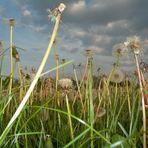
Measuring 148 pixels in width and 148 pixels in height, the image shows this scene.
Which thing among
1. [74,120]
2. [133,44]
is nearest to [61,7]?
[133,44]

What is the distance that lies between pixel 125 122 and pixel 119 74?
0.37m

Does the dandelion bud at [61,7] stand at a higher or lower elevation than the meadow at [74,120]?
higher

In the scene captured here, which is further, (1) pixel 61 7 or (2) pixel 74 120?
(2) pixel 74 120

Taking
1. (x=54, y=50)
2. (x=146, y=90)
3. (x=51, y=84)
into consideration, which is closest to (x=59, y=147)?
(x=146, y=90)

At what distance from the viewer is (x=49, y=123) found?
10.4 ft

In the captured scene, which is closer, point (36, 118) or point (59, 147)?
point (59, 147)

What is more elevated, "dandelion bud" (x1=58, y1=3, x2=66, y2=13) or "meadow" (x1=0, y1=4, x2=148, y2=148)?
"dandelion bud" (x1=58, y1=3, x2=66, y2=13)

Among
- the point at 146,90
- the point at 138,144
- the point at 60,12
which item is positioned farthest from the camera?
the point at 138,144

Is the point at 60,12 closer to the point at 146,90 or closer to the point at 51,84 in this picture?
the point at 146,90

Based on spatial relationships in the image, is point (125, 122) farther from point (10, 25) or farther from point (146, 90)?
point (146, 90)

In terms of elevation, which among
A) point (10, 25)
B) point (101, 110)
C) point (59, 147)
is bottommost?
point (59, 147)

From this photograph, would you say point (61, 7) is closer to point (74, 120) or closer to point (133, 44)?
point (133, 44)

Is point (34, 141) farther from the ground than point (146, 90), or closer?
closer

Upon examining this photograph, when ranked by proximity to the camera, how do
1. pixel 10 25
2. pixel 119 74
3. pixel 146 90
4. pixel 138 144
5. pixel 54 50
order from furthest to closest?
pixel 54 50
pixel 10 25
pixel 119 74
pixel 138 144
pixel 146 90
